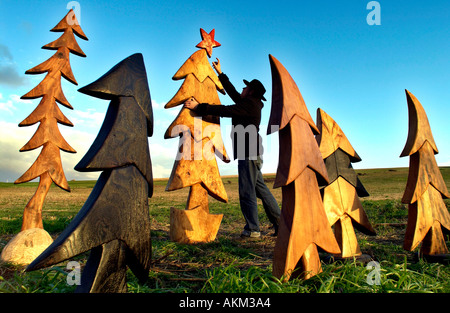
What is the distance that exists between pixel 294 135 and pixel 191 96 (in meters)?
2.99

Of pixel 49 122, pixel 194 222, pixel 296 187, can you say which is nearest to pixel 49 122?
pixel 49 122

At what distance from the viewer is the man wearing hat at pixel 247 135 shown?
4766mm

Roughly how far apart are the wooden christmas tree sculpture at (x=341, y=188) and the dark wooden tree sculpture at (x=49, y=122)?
176 inches

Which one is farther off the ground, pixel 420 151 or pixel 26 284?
pixel 420 151

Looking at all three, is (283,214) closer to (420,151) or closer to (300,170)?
(300,170)

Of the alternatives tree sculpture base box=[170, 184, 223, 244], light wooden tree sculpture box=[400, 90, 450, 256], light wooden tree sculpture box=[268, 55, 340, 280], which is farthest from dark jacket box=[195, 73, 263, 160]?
light wooden tree sculpture box=[400, 90, 450, 256]

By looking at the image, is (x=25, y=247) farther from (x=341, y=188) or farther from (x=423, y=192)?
(x=423, y=192)

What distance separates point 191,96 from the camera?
5.15 meters

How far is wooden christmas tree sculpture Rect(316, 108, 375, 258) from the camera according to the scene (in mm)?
3588

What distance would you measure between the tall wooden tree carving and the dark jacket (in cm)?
30

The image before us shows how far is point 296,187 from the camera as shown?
254cm

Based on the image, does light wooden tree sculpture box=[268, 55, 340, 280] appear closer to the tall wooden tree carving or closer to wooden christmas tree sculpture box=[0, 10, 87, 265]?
the tall wooden tree carving

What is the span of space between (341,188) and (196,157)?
8.11ft
